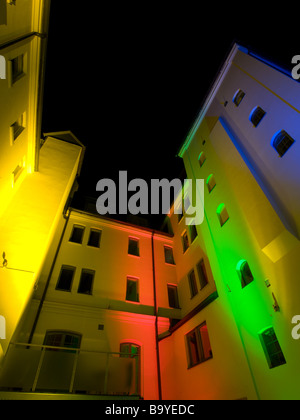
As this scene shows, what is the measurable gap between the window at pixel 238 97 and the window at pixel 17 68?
12044 mm

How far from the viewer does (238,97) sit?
14648 mm

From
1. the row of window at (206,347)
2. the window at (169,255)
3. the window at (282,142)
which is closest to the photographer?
the row of window at (206,347)

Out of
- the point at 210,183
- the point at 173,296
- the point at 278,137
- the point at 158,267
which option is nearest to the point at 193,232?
the point at 158,267

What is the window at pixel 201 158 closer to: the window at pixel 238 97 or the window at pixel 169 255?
the window at pixel 238 97

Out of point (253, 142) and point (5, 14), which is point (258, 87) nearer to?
point (253, 142)

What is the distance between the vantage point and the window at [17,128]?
33.9 ft

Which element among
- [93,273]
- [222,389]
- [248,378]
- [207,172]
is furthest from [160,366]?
[207,172]

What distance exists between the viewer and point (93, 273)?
15.2 metres

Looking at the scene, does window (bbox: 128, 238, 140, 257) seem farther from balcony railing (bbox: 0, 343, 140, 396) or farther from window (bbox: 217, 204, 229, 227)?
balcony railing (bbox: 0, 343, 140, 396)

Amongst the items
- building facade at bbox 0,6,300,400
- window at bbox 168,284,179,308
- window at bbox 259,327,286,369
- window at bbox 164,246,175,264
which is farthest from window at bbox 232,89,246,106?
window at bbox 168,284,179,308

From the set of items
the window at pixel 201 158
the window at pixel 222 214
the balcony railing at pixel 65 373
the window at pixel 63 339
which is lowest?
the balcony railing at pixel 65 373

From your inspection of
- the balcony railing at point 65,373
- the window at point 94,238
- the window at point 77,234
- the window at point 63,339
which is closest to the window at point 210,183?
the window at point 94,238

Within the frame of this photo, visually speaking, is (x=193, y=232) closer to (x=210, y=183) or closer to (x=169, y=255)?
(x=169, y=255)
